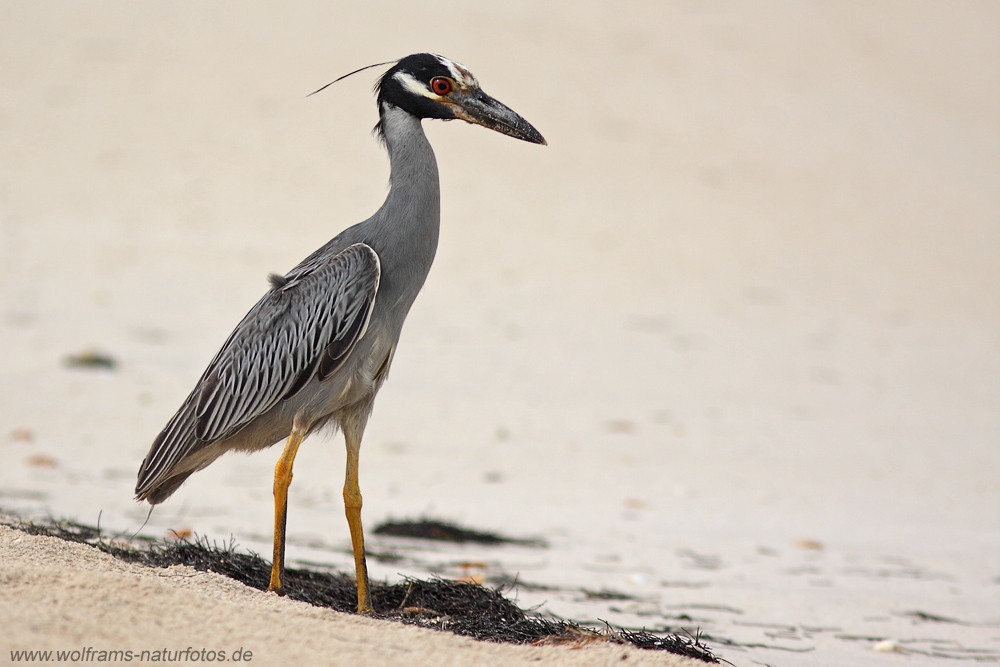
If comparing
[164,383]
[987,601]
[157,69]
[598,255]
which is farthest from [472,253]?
[987,601]

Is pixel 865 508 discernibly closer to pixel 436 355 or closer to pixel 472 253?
pixel 436 355

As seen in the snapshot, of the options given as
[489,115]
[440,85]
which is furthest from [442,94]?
[489,115]

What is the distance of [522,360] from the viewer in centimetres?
1244

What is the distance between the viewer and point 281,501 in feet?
17.0

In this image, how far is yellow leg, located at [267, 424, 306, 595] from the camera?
4941mm

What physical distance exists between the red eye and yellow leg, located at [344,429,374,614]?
1750 mm

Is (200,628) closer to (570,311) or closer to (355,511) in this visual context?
(355,511)

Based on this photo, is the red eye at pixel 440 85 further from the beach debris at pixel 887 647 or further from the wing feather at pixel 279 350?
the beach debris at pixel 887 647

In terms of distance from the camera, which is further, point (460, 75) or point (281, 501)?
point (460, 75)

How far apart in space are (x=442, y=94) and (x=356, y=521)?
2.15m

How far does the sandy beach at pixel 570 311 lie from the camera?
6141 millimetres

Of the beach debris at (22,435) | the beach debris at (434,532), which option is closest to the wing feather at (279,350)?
the beach debris at (434,532)

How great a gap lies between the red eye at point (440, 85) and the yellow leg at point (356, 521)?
5.74ft

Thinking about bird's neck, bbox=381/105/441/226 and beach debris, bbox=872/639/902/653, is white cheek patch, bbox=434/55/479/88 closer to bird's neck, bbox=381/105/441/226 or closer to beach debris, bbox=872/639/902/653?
bird's neck, bbox=381/105/441/226
